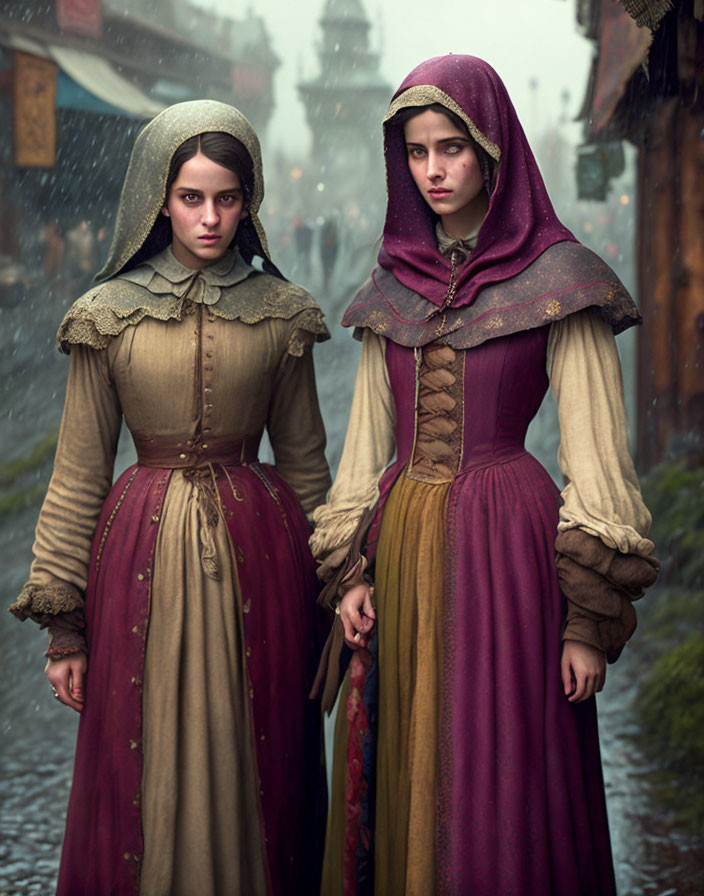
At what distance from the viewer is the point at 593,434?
275cm

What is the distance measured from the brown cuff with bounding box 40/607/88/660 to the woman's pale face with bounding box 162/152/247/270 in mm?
972

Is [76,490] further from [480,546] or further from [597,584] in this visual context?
[597,584]

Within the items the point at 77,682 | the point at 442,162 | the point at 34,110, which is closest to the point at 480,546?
the point at 442,162

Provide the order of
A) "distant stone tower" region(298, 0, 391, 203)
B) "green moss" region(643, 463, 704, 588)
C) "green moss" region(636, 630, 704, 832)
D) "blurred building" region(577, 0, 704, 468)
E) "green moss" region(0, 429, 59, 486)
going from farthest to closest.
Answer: "distant stone tower" region(298, 0, 391, 203)
"green moss" region(0, 429, 59, 486)
"green moss" region(643, 463, 704, 588)
"blurred building" region(577, 0, 704, 468)
"green moss" region(636, 630, 704, 832)

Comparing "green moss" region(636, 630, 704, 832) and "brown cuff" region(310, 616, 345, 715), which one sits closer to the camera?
"brown cuff" region(310, 616, 345, 715)

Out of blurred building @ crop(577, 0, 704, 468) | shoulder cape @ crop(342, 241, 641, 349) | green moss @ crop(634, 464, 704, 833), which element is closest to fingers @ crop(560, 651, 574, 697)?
shoulder cape @ crop(342, 241, 641, 349)

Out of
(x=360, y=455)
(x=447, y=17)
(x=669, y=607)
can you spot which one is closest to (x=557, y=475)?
(x=669, y=607)

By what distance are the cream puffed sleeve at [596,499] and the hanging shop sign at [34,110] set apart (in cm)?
505

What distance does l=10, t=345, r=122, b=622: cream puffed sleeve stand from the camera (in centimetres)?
307

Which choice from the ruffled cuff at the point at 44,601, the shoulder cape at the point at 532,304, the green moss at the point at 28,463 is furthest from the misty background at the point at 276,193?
the shoulder cape at the point at 532,304

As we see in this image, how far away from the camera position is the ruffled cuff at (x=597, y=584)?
2.66 metres

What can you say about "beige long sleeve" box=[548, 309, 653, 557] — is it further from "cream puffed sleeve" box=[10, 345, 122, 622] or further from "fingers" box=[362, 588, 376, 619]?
"cream puffed sleeve" box=[10, 345, 122, 622]

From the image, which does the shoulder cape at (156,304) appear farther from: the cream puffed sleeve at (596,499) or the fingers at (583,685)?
the fingers at (583,685)

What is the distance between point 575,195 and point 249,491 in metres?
6.22
